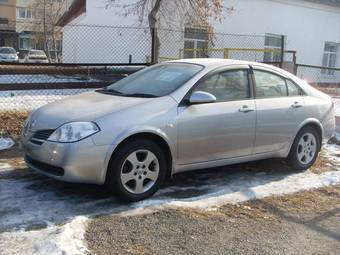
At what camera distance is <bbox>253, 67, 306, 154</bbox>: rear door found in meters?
6.38

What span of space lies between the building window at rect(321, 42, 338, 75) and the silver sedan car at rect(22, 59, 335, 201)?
2268 centimetres

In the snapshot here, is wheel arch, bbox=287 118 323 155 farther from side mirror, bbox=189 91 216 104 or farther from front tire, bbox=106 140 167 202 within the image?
front tire, bbox=106 140 167 202

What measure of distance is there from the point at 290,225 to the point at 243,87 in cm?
198

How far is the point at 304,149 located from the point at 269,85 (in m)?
1.12

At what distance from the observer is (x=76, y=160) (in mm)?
4988

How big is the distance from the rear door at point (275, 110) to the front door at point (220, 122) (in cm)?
16

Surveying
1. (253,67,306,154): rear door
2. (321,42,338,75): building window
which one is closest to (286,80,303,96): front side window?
(253,67,306,154): rear door

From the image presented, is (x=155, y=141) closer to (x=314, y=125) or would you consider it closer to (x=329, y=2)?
(x=314, y=125)

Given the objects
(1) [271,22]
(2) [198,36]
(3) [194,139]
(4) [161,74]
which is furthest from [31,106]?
(1) [271,22]

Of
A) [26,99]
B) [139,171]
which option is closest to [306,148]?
[139,171]

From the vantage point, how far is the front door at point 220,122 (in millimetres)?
5660

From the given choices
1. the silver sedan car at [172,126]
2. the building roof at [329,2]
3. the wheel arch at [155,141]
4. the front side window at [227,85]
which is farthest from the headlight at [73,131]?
the building roof at [329,2]

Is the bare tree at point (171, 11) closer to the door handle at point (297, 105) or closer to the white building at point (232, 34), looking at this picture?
the white building at point (232, 34)

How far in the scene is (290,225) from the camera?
5.08 meters
